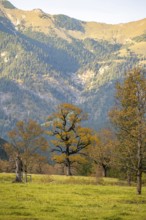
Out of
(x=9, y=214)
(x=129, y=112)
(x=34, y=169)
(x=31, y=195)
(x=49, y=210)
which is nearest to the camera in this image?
(x=9, y=214)

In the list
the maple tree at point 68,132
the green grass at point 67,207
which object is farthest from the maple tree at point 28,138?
the green grass at point 67,207

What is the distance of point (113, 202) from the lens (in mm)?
38875

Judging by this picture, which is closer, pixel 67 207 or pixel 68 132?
pixel 67 207

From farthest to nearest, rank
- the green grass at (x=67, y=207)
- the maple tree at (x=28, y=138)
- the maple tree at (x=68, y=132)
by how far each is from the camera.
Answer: the maple tree at (x=68, y=132), the maple tree at (x=28, y=138), the green grass at (x=67, y=207)

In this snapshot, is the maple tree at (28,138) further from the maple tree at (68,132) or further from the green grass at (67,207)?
the green grass at (67,207)

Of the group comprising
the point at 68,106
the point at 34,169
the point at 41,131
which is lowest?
the point at 34,169

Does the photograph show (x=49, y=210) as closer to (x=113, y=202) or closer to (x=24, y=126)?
(x=113, y=202)

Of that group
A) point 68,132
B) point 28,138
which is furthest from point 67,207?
point 68,132

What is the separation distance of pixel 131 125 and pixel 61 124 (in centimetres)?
4033

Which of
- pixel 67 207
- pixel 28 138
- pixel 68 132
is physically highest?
pixel 68 132

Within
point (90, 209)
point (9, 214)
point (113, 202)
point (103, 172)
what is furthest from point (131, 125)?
point (103, 172)

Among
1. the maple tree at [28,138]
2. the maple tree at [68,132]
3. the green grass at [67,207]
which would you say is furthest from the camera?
the maple tree at [68,132]

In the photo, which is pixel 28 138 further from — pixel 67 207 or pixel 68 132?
pixel 67 207

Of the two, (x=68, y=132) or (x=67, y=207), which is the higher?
(x=68, y=132)
